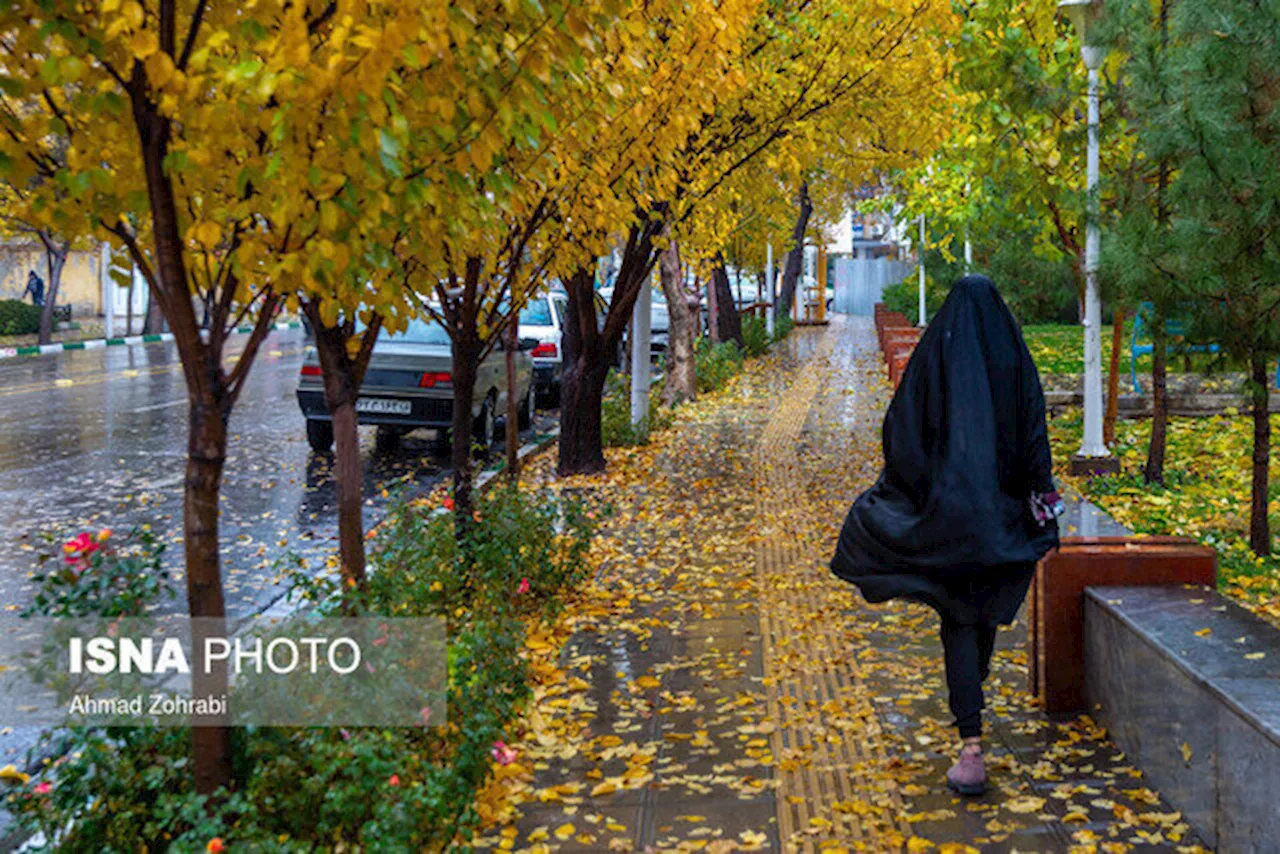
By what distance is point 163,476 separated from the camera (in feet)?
44.7

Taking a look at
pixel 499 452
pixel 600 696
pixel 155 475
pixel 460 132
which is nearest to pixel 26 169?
pixel 460 132

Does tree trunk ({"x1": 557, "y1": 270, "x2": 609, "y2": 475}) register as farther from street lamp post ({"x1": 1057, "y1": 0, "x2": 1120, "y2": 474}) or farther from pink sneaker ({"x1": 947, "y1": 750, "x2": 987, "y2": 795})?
pink sneaker ({"x1": 947, "y1": 750, "x2": 987, "y2": 795})

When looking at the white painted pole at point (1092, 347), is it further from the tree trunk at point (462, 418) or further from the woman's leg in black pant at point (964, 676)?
the woman's leg in black pant at point (964, 676)

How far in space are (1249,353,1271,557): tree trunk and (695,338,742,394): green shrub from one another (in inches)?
602

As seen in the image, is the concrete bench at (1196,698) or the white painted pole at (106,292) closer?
the concrete bench at (1196,698)

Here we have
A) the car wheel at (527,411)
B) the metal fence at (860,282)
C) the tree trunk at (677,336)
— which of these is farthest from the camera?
the metal fence at (860,282)

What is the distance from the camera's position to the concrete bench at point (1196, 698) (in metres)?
4.25

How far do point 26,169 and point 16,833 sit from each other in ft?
A: 8.22

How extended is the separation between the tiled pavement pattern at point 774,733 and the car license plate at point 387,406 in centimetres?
523

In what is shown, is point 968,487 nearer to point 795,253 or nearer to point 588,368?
point 588,368

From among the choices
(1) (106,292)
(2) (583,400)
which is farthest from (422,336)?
(1) (106,292)

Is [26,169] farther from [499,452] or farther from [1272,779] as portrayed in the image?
[499,452]

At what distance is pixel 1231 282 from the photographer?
27.0 ft

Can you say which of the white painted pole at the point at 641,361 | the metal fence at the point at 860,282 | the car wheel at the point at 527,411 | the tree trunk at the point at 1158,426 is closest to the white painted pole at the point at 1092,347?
the tree trunk at the point at 1158,426
